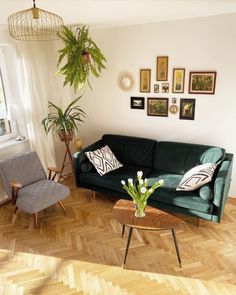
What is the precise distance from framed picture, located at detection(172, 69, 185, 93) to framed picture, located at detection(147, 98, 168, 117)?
22cm

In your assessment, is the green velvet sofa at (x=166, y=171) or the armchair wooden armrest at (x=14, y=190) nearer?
the green velvet sofa at (x=166, y=171)

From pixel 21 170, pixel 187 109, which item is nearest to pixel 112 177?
pixel 21 170

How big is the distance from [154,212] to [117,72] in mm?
2319

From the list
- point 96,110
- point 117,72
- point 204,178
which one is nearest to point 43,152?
point 96,110

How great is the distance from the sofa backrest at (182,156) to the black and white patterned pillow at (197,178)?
269 millimetres

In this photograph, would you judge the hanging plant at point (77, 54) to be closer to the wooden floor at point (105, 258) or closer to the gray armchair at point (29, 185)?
the gray armchair at point (29, 185)

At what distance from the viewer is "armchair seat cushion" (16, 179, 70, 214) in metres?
3.03

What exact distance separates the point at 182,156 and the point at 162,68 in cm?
130

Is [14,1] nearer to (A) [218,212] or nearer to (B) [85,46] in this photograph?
(B) [85,46]

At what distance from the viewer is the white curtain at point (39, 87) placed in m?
3.64

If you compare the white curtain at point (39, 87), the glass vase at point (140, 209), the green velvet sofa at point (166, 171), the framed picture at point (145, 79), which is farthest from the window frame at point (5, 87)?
the glass vase at point (140, 209)

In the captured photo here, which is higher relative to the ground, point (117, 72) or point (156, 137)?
point (117, 72)

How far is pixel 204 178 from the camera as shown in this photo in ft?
9.62

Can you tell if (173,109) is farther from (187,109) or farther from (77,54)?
(77,54)
